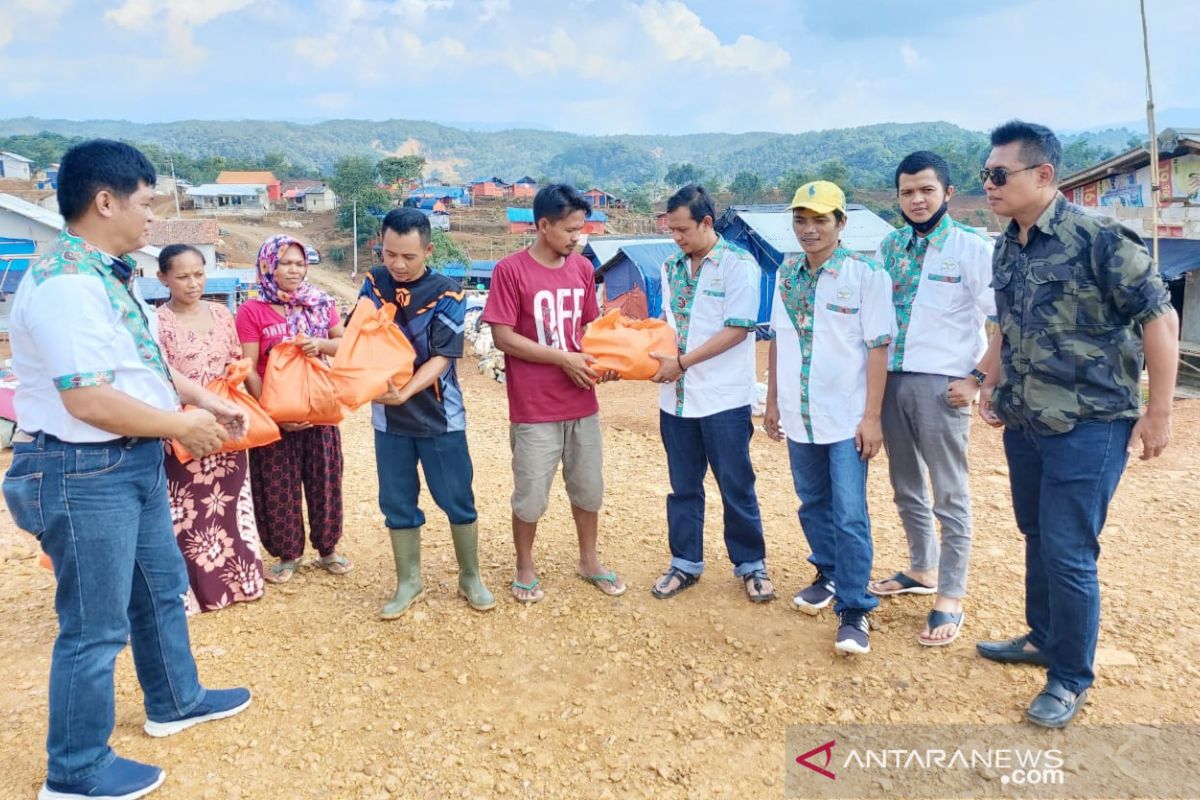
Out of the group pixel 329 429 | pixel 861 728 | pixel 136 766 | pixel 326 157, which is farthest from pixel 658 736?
pixel 326 157

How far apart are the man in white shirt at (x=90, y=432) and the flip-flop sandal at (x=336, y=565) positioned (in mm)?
1651

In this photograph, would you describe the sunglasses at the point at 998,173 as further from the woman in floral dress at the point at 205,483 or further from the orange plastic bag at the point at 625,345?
the woman in floral dress at the point at 205,483

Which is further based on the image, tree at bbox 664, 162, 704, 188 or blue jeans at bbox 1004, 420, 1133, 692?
tree at bbox 664, 162, 704, 188

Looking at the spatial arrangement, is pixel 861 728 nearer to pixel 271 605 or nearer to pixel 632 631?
pixel 632 631

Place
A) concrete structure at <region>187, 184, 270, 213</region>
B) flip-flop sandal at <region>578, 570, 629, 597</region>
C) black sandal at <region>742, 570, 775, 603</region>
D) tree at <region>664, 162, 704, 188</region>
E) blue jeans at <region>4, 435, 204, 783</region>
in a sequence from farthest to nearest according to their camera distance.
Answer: tree at <region>664, 162, 704, 188</region> < concrete structure at <region>187, 184, 270, 213</region> < flip-flop sandal at <region>578, 570, 629, 597</region> < black sandal at <region>742, 570, 775, 603</region> < blue jeans at <region>4, 435, 204, 783</region>

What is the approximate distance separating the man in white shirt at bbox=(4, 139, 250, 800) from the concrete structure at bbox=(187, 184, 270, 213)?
6115cm

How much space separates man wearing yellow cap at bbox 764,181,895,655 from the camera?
316 cm

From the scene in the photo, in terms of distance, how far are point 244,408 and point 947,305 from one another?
3035mm

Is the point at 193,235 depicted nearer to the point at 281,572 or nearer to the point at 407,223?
the point at 281,572

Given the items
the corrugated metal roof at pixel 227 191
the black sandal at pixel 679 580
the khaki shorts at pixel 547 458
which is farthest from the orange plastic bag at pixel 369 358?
the corrugated metal roof at pixel 227 191

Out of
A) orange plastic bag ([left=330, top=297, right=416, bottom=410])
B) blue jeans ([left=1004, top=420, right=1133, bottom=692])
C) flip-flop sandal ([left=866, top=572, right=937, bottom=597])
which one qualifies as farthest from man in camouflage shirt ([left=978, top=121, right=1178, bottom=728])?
orange plastic bag ([left=330, top=297, right=416, bottom=410])

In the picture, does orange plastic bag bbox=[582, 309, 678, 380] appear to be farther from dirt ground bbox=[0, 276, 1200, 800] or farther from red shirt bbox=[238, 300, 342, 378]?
red shirt bbox=[238, 300, 342, 378]

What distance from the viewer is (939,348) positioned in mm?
3234

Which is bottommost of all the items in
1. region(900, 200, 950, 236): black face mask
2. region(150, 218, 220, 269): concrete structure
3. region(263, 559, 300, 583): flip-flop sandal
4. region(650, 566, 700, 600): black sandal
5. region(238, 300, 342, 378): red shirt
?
region(650, 566, 700, 600): black sandal
